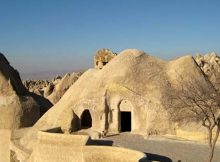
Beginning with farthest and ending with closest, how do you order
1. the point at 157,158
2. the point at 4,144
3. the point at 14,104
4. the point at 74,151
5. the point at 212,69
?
the point at 212,69 < the point at 14,104 < the point at 4,144 < the point at 157,158 < the point at 74,151

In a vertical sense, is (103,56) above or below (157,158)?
above

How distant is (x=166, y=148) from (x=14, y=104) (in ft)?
43.5

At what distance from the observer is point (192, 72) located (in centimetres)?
2734

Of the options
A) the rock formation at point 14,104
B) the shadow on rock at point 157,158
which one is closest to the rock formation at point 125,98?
the rock formation at point 14,104

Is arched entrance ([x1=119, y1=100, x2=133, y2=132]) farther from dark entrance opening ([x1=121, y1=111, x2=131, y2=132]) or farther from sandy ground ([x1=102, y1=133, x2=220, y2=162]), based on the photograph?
sandy ground ([x1=102, y1=133, x2=220, y2=162])

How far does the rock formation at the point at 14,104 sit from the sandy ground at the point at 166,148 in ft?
28.0

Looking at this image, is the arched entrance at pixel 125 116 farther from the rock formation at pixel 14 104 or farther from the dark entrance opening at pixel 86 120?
the rock formation at pixel 14 104

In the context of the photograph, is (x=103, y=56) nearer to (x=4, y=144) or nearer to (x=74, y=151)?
(x=4, y=144)

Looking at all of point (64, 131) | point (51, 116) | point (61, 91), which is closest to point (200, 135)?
point (64, 131)

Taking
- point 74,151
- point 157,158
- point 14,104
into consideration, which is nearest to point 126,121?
point 157,158

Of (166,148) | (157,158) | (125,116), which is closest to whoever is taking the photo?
(157,158)

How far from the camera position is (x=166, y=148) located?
21938mm

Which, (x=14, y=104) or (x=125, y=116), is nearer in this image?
(x=125, y=116)

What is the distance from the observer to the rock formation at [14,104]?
96.4 feet
